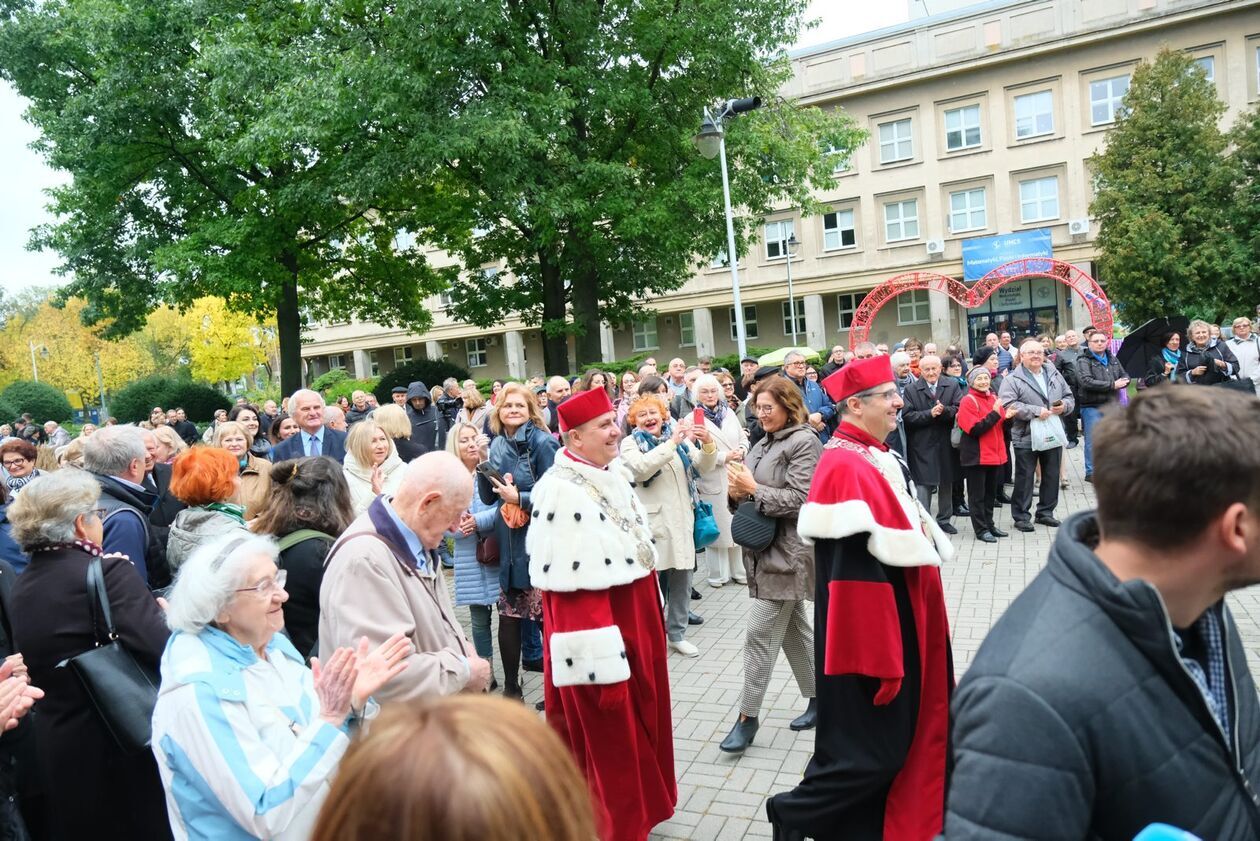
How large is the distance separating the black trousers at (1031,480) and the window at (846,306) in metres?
31.0

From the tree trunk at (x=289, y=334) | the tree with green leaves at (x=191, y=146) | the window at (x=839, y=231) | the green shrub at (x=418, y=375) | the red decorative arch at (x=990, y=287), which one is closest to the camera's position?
the tree with green leaves at (x=191, y=146)

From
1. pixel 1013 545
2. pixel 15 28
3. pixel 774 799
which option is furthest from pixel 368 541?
pixel 15 28

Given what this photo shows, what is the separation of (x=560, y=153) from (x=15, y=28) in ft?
46.1

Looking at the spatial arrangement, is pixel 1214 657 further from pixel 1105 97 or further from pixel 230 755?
pixel 1105 97

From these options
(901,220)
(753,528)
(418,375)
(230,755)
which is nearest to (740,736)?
(753,528)

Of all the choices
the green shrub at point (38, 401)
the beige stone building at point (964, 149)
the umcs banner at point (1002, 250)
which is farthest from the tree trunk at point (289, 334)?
the umcs banner at point (1002, 250)

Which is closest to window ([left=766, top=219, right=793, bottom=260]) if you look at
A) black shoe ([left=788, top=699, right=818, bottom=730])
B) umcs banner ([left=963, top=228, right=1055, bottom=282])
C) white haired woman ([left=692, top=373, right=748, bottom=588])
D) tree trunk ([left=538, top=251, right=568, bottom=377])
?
umcs banner ([left=963, top=228, right=1055, bottom=282])

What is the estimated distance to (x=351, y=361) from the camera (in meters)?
55.4

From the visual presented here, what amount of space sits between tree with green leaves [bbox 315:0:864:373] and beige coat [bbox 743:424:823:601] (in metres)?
12.7

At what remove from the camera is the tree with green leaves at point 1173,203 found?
24250 millimetres

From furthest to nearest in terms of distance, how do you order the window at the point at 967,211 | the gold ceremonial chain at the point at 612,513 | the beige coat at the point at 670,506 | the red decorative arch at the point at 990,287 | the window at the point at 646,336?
the window at the point at 646,336, the window at the point at 967,211, the red decorative arch at the point at 990,287, the beige coat at the point at 670,506, the gold ceremonial chain at the point at 612,513

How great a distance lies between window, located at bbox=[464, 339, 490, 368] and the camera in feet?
165

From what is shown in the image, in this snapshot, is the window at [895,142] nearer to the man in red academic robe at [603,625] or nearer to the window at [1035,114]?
the window at [1035,114]

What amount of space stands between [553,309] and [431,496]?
19.2 m
